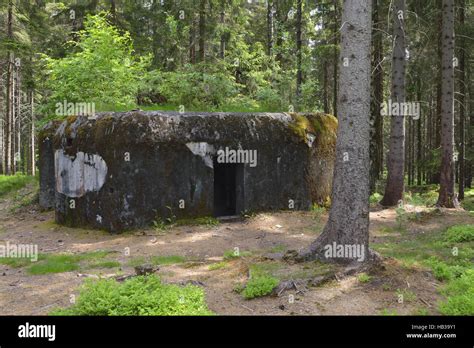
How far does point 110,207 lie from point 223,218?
10.2ft

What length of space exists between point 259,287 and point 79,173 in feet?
24.7

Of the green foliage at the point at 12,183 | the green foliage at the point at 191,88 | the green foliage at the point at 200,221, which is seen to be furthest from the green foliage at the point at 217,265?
the green foliage at the point at 12,183

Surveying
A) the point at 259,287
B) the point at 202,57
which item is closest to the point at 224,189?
the point at 202,57

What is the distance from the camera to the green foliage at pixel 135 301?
502 centimetres

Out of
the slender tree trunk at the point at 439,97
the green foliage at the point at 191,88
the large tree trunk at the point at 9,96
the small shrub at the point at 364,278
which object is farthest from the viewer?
the large tree trunk at the point at 9,96

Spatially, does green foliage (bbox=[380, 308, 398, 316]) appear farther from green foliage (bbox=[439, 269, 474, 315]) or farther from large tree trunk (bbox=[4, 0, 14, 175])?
large tree trunk (bbox=[4, 0, 14, 175])

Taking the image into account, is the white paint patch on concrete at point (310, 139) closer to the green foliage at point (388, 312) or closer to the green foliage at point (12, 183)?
the green foliage at point (388, 312)

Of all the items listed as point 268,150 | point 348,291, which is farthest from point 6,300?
point 268,150

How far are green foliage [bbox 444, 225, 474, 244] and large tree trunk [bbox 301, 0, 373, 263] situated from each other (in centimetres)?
338

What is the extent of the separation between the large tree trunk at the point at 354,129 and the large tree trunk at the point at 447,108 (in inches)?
303

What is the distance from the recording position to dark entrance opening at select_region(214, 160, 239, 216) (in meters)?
14.0

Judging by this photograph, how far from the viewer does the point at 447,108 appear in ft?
43.5

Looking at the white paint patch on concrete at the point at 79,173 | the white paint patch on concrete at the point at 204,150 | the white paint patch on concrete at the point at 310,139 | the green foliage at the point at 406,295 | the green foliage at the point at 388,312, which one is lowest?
the green foliage at the point at 388,312

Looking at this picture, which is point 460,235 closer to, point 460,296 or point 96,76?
point 460,296
